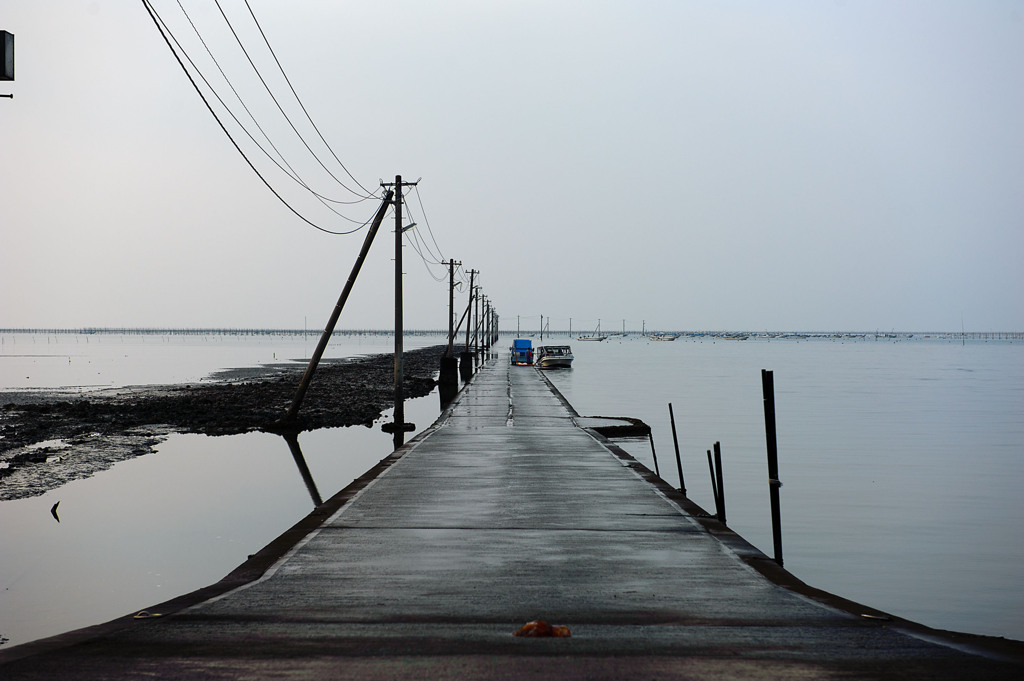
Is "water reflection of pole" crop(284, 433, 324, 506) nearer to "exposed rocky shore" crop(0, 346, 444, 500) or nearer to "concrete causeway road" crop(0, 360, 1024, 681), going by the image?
"exposed rocky shore" crop(0, 346, 444, 500)

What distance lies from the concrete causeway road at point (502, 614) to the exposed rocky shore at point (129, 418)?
1197 cm

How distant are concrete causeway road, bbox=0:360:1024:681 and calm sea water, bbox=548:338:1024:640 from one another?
3.31 meters

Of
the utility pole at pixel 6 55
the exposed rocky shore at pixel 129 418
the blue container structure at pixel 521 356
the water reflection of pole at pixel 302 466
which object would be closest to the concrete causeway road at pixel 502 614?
the utility pole at pixel 6 55

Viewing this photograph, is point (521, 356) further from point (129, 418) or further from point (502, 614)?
point (502, 614)

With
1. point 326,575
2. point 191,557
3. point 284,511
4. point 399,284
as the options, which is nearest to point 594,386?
point 399,284

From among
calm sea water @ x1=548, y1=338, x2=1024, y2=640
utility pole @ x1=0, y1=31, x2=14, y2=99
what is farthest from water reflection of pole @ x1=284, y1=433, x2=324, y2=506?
utility pole @ x1=0, y1=31, x2=14, y2=99

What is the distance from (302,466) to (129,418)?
13.1 metres

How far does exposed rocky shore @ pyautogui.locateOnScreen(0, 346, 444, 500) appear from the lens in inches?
908

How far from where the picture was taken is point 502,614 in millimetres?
7555

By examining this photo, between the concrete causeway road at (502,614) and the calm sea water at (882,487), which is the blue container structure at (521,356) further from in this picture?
the concrete causeway road at (502,614)

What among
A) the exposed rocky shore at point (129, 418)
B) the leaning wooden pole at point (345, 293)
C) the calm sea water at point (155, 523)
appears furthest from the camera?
the leaning wooden pole at point (345, 293)

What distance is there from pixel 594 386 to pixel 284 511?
1936 inches

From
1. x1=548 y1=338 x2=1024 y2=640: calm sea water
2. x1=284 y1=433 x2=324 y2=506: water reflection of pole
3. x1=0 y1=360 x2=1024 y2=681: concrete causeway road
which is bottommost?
x1=548 y1=338 x2=1024 y2=640: calm sea water

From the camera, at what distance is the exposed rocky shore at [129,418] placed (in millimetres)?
23067
